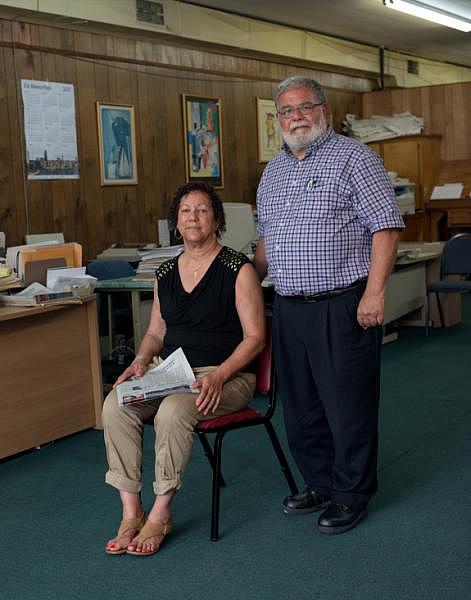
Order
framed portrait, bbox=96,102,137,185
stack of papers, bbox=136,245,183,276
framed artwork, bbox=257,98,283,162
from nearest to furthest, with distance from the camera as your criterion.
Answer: stack of papers, bbox=136,245,183,276
framed portrait, bbox=96,102,137,185
framed artwork, bbox=257,98,283,162

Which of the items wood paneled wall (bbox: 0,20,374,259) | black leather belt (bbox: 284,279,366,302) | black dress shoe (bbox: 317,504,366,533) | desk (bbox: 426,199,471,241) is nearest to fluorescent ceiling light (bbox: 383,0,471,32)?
wood paneled wall (bbox: 0,20,374,259)

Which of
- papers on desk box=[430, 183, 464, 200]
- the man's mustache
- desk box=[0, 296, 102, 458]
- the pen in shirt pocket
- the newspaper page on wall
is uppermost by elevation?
the newspaper page on wall

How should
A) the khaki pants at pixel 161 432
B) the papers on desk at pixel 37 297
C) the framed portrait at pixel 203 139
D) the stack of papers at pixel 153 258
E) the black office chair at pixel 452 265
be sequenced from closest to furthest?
1. the khaki pants at pixel 161 432
2. the papers on desk at pixel 37 297
3. the stack of papers at pixel 153 258
4. the black office chair at pixel 452 265
5. the framed portrait at pixel 203 139

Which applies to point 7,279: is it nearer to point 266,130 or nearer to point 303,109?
point 303,109

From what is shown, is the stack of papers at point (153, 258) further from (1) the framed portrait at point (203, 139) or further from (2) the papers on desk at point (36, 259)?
(1) the framed portrait at point (203, 139)

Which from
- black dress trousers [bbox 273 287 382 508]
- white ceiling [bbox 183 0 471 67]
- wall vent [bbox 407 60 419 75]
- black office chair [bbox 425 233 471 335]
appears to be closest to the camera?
black dress trousers [bbox 273 287 382 508]

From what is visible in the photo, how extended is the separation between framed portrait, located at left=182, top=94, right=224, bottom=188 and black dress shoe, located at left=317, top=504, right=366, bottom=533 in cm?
508

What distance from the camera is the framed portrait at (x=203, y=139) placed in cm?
780

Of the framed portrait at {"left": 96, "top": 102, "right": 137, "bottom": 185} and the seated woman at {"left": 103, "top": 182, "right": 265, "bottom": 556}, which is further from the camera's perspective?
the framed portrait at {"left": 96, "top": 102, "right": 137, "bottom": 185}

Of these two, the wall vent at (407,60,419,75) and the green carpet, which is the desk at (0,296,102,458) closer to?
the green carpet

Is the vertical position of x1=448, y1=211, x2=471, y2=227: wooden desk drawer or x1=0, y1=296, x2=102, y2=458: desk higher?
x1=448, y1=211, x2=471, y2=227: wooden desk drawer

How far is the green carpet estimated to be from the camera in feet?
9.02

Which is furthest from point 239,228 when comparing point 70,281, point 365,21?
point 365,21

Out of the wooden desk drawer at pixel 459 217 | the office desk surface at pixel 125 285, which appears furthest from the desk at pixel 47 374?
the wooden desk drawer at pixel 459 217
